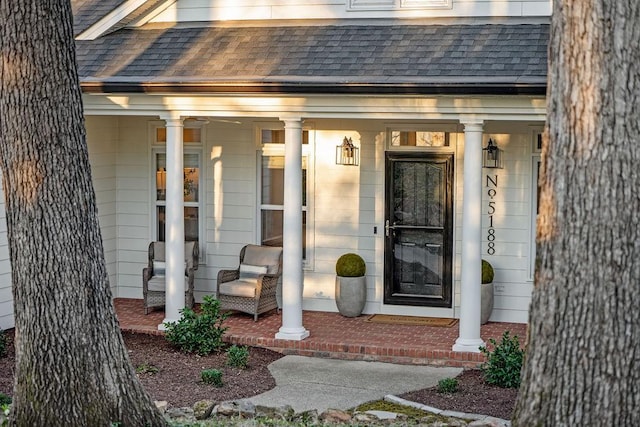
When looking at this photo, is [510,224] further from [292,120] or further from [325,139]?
[292,120]

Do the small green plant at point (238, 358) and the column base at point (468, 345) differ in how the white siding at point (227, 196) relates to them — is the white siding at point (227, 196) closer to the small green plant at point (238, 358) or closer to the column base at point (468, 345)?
the small green plant at point (238, 358)

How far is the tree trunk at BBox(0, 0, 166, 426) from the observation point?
6691 mm

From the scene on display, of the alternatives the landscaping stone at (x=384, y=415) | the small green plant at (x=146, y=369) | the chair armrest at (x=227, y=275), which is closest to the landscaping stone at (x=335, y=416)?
the landscaping stone at (x=384, y=415)

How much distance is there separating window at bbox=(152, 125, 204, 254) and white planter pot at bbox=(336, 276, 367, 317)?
6.88 feet

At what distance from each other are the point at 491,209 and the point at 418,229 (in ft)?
3.08

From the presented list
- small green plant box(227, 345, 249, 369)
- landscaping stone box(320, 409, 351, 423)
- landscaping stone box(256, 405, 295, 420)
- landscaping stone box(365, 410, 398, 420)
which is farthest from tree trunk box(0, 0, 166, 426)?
small green plant box(227, 345, 249, 369)

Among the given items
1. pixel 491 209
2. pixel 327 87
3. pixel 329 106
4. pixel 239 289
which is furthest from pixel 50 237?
pixel 491 209

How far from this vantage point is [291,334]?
12.0 metres

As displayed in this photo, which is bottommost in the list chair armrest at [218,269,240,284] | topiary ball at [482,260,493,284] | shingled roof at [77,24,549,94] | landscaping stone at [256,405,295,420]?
landscaping stone at [256,405,295,420]

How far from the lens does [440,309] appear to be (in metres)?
13.3

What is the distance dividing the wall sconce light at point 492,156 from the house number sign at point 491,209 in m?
0.14

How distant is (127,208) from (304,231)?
2535 millimetres

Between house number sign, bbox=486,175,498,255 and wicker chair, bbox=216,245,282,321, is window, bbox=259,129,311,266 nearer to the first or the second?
wicker chair, bbox=216,245,282,321

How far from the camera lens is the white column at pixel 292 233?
1182 cm
